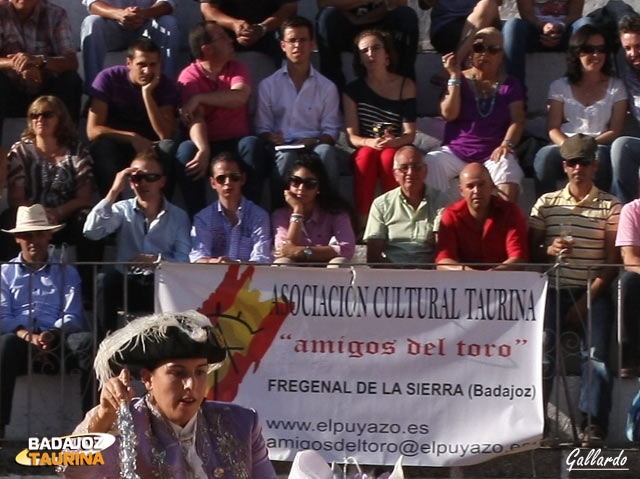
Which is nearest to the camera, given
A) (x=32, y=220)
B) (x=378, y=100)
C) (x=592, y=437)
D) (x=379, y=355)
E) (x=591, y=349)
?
(x=379, y=355)

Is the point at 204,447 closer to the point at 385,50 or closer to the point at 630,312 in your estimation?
the point at 630,312

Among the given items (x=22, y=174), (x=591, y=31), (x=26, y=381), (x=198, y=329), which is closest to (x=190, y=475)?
(x=198, y=329)

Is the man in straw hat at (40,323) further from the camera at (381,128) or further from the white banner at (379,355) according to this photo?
the camera at (381,128)

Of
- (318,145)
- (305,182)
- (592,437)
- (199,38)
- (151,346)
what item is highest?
(199,38)

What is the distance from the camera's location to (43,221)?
1020 cm

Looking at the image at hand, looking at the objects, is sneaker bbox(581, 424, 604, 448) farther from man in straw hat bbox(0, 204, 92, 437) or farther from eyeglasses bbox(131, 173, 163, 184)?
eyeglasses bbox(131, 173, 163, 184)

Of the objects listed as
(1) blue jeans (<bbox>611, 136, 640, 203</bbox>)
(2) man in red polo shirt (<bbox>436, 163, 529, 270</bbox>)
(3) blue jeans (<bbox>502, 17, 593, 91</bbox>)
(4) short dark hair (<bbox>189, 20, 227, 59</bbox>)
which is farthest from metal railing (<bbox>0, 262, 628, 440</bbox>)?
(3) blue jeans (<bbox>502, 17, 593, 91</bbox>)

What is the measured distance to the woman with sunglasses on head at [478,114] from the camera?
36.6 ft

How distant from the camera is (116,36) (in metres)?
12.4

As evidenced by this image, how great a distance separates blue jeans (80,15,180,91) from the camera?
12.2 metres

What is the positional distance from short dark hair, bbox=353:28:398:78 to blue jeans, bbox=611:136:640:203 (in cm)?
163

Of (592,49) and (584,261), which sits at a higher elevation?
(592,49)

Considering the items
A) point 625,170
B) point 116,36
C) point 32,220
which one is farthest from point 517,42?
point 32,220

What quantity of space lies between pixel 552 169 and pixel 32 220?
11.0ft
